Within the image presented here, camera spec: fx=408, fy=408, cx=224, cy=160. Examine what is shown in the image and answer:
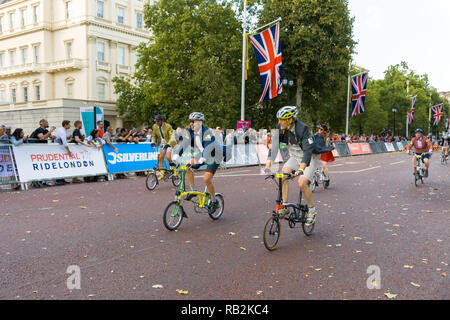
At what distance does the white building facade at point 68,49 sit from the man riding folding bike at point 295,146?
42.3 metres

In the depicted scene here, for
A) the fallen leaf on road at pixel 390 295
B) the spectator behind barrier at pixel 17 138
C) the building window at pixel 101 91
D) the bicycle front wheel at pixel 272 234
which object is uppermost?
the building window at pixel 101 91

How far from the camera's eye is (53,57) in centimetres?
5312

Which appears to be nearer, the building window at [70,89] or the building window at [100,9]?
the building window at [100,9]

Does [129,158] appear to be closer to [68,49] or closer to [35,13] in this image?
[68,49]

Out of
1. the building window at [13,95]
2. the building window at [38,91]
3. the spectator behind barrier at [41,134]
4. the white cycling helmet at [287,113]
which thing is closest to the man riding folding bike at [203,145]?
the white cycling helmet at [287,113]

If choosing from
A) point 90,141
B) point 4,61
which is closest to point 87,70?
point 4,61

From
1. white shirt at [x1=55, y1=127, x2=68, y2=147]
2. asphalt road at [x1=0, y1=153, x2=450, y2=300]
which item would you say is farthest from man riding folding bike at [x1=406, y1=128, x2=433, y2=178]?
white shirt at [x1=55, y1=127, x2=68, y2=147]

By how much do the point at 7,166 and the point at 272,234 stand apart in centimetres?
957

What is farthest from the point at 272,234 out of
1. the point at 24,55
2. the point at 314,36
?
the point at 24,55

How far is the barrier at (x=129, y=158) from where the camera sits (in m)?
14.9

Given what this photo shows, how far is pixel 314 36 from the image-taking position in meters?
33.2

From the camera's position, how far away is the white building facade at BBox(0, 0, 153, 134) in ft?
161

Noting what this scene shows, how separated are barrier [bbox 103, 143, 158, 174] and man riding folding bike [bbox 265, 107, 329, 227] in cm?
960

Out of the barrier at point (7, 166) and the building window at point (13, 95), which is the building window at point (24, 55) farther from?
the barrier at point (7, 166)
